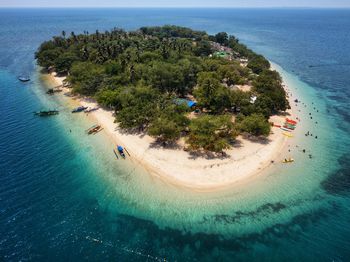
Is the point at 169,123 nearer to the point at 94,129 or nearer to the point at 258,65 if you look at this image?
the point at 94,129

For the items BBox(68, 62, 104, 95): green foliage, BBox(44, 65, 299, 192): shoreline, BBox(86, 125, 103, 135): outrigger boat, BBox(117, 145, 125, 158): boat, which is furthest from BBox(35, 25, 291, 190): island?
BBox(117, 145, 125, 158): boat

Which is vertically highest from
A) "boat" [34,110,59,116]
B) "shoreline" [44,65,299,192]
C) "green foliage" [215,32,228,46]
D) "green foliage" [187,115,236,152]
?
"green foliage" [187,115,236,152]

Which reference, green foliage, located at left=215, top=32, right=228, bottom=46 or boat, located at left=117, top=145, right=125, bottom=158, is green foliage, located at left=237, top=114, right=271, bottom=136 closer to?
boat, located at left=117, top=145, right=125, bottom=158

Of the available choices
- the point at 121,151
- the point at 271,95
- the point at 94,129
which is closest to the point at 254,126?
the point at 271,95

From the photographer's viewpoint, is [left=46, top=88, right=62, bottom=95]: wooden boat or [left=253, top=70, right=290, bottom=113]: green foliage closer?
[left=253, top=70, right=290, bottom=113]: green foliage

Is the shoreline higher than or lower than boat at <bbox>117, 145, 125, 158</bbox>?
higher

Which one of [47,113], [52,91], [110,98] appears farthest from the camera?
[52,91]

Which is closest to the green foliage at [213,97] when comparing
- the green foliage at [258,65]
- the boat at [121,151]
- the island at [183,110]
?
the island at [183,110]

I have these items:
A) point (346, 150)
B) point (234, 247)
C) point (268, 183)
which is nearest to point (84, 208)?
point (234, 247)
